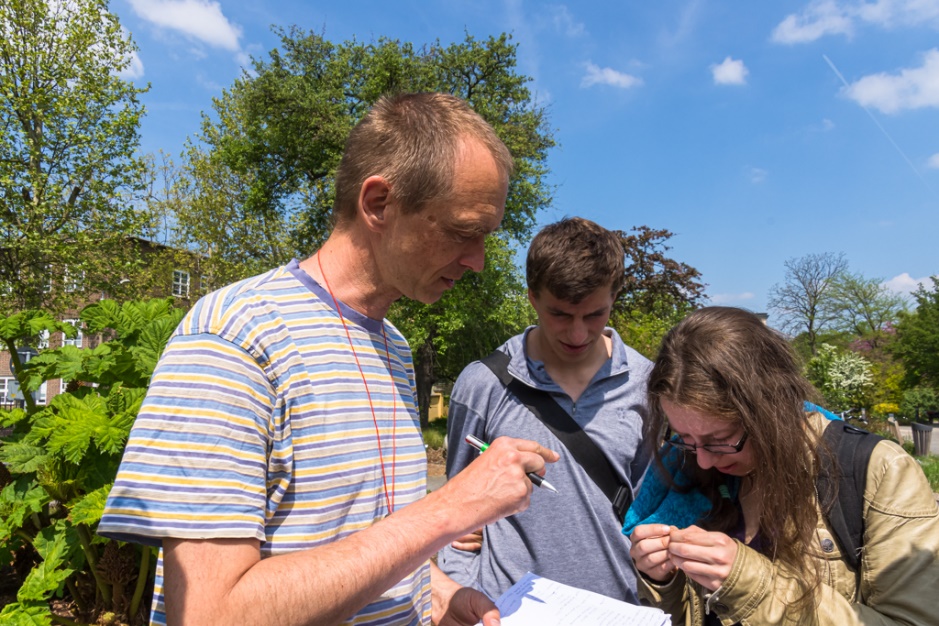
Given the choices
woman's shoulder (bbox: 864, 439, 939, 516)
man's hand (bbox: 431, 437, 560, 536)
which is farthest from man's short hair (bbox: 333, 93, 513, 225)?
woman's shoulder (bbox: 864, 439, 939, 516)

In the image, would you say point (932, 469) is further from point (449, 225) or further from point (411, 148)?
point (411, 148)

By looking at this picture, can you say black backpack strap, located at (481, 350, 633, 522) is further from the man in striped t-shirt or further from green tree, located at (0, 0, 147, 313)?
green tree, located at (0, 0, 147, 313)

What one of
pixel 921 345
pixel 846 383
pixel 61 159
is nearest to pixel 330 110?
pixel 61 159

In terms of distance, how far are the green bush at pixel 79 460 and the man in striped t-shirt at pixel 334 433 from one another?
246cm

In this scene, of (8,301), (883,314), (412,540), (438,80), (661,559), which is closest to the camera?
(412,540)

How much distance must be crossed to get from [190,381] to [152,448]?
0.12 metres

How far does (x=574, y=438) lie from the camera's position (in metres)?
2.50

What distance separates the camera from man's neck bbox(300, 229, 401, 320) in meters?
1.58

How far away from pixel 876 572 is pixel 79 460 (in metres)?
3.74

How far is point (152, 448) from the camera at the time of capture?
1.05 m

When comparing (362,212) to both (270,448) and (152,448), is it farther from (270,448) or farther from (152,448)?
(152,448)

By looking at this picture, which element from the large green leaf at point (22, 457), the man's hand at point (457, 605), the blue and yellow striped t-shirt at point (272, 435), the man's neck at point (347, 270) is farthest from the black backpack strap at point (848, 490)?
the large green leaf at point (22, 457)

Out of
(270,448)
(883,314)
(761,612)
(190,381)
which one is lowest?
(761,612)

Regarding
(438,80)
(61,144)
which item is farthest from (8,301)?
(438,80)
